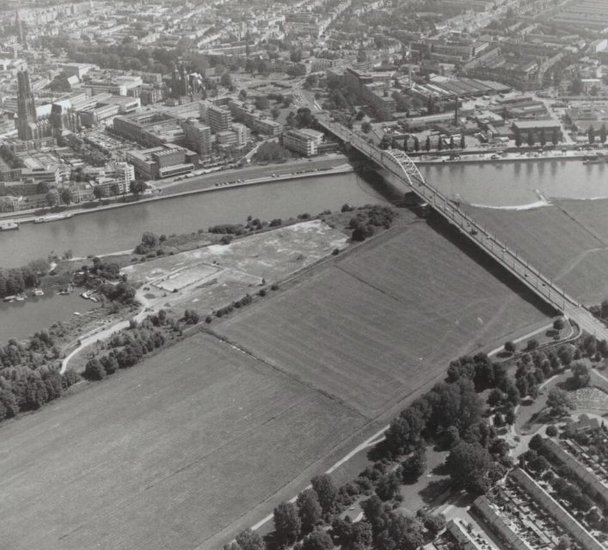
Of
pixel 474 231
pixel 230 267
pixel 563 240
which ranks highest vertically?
pixel 474 231

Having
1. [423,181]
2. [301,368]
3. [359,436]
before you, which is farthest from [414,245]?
[359,436]

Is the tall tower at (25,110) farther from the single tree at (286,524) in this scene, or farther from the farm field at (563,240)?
the single tree at (286,524)

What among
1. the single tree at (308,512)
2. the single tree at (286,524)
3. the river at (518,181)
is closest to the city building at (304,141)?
the river at (518,181)

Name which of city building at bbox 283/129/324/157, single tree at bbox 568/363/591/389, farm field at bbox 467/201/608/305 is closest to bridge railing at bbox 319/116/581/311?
farm field at bbox 467/201/608/305

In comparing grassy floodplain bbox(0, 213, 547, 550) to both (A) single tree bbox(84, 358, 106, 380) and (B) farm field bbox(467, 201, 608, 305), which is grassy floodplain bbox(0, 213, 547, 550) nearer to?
(A) single tree bbox(84, 358, 106, 380)

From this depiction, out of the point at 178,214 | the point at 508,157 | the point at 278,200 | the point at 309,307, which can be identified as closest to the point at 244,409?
the point at 309,307

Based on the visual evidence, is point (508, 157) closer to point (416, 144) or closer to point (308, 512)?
point (416, 144)

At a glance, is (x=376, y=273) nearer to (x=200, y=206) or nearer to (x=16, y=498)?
(x=200, y=206)
